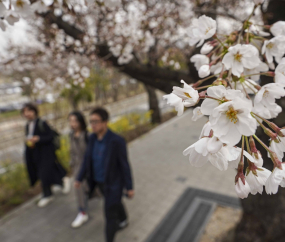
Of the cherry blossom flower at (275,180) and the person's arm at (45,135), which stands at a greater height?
the cherry blossom flower at (275,180)

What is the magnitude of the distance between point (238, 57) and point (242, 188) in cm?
43

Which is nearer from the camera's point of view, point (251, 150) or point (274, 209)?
point (251, 150)

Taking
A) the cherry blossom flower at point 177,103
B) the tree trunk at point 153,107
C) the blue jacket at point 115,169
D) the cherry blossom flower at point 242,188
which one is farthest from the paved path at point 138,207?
the tree trunk at point 153,107

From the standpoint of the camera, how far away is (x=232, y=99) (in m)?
0.55

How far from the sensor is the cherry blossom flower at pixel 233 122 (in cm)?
54

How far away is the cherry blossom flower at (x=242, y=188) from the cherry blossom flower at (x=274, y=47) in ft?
1.64

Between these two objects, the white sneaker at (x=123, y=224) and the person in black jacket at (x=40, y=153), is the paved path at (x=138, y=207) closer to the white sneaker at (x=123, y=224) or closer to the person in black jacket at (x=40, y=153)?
the white sneaker at (x=123, y=224)

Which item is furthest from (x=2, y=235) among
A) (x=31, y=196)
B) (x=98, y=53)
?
(x=98, y=53)

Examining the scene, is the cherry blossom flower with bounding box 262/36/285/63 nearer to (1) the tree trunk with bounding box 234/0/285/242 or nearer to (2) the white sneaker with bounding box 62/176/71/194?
(1) the tree trunk with bounding box 234/0/285/242

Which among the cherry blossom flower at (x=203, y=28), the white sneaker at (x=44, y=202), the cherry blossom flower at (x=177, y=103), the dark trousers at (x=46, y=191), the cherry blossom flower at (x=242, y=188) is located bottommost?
the white sneaker at (x=44, y=202)

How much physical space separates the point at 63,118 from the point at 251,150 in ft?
22.6

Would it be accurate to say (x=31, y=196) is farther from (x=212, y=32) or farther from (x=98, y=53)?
(x=212, y=32)

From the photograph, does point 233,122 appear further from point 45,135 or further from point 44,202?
→ point 44,202

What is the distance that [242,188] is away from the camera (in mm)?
667
